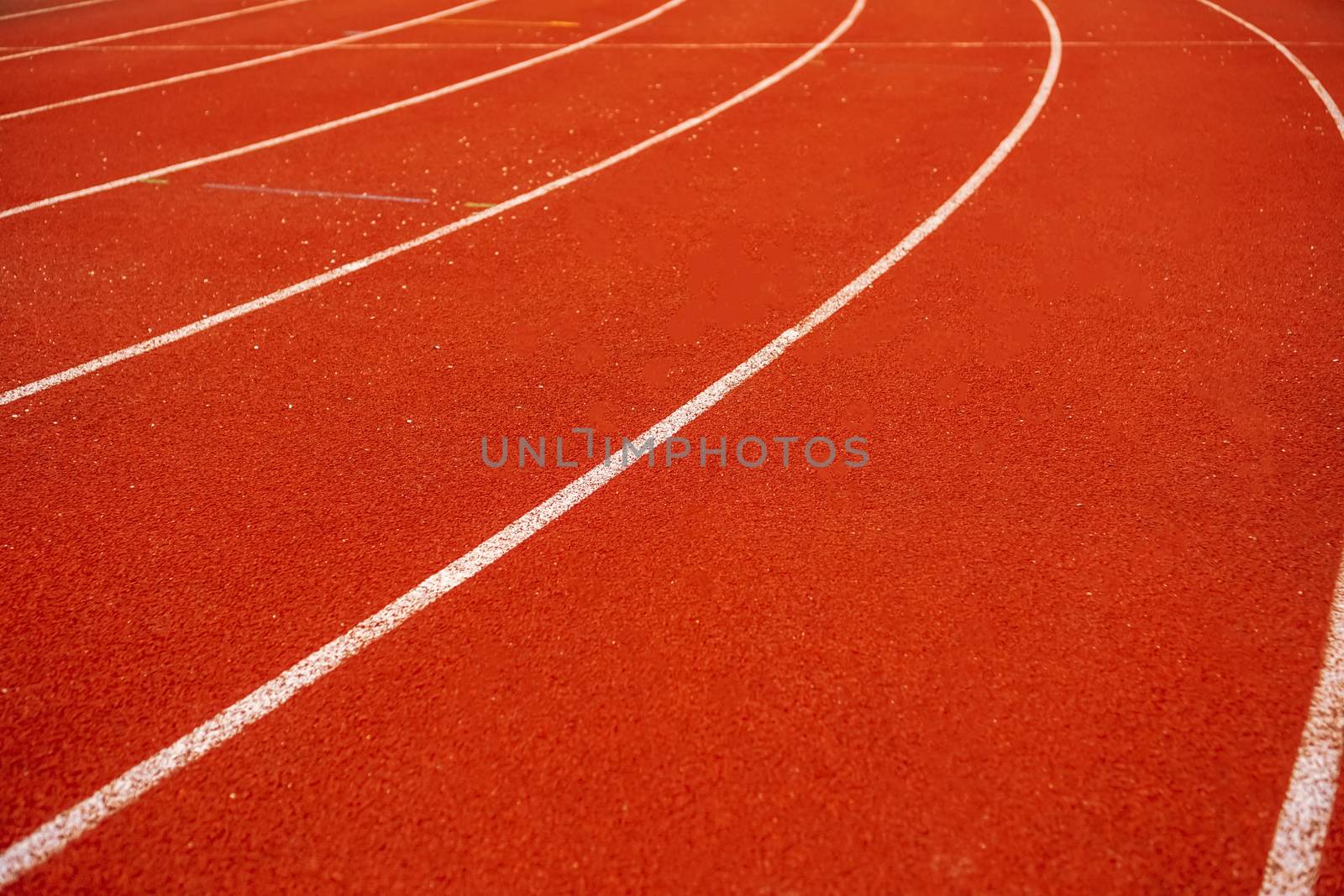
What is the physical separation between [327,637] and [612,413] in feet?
4.95

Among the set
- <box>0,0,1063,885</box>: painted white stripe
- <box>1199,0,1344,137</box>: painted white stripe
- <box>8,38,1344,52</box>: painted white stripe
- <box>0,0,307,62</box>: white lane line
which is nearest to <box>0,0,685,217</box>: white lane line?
<box>8,38,1344,52</box>: painted white stripe

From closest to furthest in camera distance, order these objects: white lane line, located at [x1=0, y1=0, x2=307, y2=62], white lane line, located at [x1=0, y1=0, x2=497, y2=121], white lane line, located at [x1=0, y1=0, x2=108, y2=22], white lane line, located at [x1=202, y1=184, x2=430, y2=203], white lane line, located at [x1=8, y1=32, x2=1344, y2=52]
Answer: white lane line, located at [x1=202, y1=184, x2=430, y2=203]
white lane line, located at [x1=0, y1=0, x2=497, y2=121]
white lane line, located at [x1=8, y1=32, x2=1344, y2=52]
white lane line, located at [x1=0, y1=0, x2=307, y2=62]
white lane line, located at [x1=0, y1=0, x2=108, y2=22]

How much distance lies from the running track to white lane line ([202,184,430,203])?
0.14 ft

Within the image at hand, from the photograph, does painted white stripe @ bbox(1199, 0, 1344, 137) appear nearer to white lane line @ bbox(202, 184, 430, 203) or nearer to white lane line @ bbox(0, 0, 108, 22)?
white lane line @ bbox(202, 184, 430, 203)

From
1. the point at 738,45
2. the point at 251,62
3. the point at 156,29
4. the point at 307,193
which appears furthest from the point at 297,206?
the point at 156,29

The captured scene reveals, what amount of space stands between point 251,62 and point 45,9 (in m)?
4.88

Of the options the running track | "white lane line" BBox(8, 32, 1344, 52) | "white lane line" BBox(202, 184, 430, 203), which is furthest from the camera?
"white lane line" BBox(8, 32, 1344, 52)

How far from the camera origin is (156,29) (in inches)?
415

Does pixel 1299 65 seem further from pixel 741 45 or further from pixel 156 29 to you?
pixel 156 29

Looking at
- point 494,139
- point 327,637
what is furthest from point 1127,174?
point 327,637

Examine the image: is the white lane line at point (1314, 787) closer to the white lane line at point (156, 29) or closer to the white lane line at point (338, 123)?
the white lane line at point (338, 123)

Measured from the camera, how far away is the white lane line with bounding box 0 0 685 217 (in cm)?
623

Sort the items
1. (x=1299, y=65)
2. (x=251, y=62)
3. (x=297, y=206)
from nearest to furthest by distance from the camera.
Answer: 1. (x=297, y=206)
2. (x=1299, y=65)
3. (x=251, y=62)

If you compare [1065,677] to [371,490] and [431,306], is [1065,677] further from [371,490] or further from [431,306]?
[431,306]
